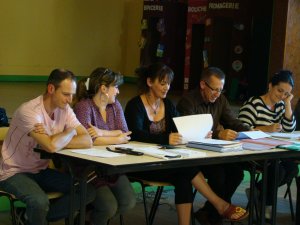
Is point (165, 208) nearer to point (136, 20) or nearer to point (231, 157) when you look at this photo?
point (231, 157)

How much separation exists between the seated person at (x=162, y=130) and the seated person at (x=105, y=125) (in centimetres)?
13

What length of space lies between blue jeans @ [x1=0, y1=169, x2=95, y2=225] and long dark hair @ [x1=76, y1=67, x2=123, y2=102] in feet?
1.88

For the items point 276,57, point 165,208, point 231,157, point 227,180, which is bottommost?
point 165,208

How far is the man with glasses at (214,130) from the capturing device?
3938 mm

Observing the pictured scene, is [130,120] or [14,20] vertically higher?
[14,20]

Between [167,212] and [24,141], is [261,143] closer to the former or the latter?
[167,212]

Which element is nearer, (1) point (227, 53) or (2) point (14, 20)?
(1) point (227, 53)

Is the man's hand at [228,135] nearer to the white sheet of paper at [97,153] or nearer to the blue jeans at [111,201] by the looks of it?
the blue jeans at [111,201]

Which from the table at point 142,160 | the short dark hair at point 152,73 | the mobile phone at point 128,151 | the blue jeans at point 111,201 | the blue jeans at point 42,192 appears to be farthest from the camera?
the short dark hair at point 152,73

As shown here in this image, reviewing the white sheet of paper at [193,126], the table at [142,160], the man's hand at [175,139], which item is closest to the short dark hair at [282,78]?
the white sheet of paper at [193,126]

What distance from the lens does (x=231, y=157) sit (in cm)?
327

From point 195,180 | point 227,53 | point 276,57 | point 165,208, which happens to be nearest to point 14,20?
point 227,53

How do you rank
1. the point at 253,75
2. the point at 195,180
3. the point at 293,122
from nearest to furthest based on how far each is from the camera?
→ the point at 195,180 → the point at 293,122 → the point at 253,75

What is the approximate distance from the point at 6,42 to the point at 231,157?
9.26 m
